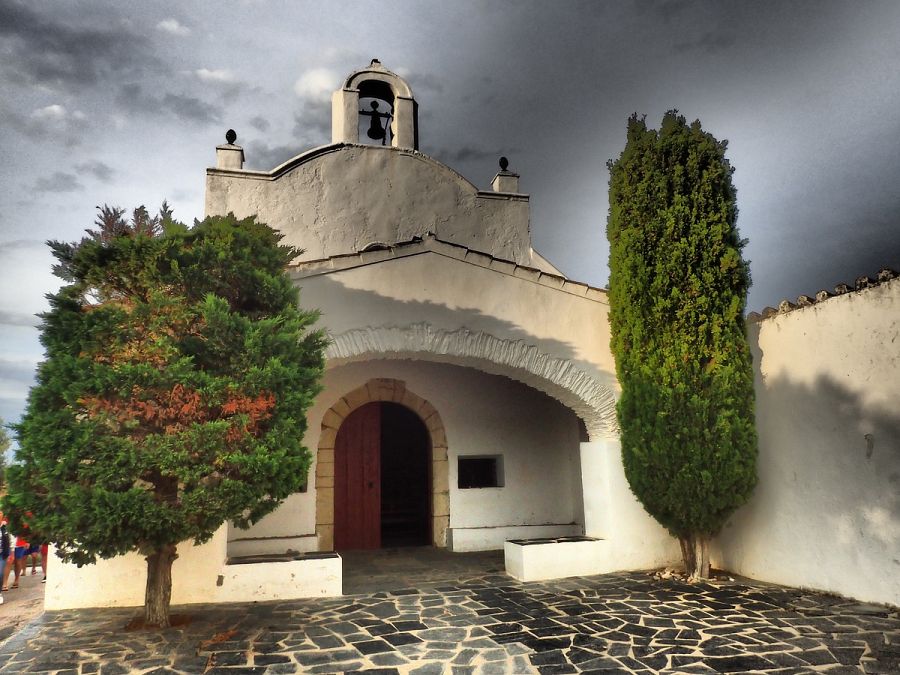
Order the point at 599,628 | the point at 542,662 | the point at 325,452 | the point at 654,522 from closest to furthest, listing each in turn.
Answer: the point at 542,662, the point at 599,628, the point at 654,522, the point at 325,452

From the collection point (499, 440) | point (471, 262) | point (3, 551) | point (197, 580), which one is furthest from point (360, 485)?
point (3, 551)

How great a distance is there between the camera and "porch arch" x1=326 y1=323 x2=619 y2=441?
627 cm

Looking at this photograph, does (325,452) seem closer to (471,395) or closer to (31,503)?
(471,395)

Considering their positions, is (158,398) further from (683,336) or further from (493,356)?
(683,336)

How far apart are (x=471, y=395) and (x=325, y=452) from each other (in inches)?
95.1

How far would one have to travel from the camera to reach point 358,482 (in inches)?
349

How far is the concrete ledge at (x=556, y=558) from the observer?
21.1ft

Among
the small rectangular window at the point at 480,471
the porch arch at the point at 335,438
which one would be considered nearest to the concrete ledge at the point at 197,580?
the porch arch at the point at 335,438

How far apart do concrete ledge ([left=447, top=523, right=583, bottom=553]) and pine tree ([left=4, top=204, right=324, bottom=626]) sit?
4.44 metres

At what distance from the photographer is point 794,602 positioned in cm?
516

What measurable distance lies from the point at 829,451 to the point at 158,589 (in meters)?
6.24

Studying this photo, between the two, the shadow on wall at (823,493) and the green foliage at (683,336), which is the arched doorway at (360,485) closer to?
the green foliage at (683,336)

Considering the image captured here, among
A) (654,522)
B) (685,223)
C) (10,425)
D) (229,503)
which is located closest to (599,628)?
(654,522)

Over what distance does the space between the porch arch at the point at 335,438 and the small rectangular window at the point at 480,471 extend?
0.41m
